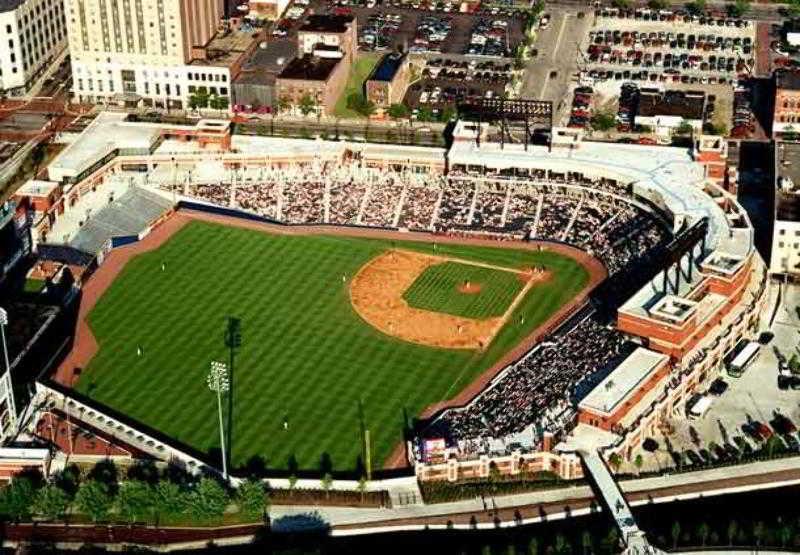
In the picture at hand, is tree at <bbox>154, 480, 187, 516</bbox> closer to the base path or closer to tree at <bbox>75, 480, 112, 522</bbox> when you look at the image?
tree at <bbox>75, 480, 112, 522</bbox>

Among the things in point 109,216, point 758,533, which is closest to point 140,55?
point 109,216

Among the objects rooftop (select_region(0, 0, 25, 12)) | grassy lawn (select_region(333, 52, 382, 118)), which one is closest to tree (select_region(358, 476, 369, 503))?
grassy lawn (select_region(333, 52, 382, 118))

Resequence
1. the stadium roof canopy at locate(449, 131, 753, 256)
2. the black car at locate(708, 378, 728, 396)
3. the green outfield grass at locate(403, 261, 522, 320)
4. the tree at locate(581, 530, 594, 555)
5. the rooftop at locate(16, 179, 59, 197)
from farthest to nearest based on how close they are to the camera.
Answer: the rooftop at locate(16, 179, 59, 197), the stadium roof canopy at locate(449, 131, 753, 256), the green outfield grass at locate(403, 261, 522, 320), the black car at locate(708, 378, 728, 396), the tree at locate(581, 530, 594, 555)

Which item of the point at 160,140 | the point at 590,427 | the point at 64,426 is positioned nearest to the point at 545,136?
the point at 160,140

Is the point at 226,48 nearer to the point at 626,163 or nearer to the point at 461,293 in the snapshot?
the point at 626,163

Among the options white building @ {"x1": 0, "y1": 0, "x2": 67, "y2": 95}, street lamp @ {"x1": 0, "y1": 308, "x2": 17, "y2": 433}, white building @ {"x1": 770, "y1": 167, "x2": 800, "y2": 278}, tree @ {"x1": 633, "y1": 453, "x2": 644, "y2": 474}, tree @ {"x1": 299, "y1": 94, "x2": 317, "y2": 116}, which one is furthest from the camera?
white building @ {"x1": 0, "y1": 0, "x2": 67, "y2": 95}
